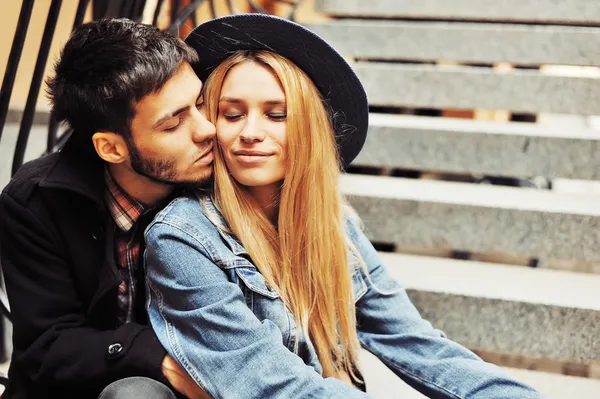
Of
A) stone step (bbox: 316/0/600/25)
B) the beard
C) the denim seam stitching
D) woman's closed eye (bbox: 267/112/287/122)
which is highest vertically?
stone step (bbox: 316/0/600/25)

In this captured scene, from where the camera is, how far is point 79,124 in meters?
1.35

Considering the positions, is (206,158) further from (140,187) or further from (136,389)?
(136,389)

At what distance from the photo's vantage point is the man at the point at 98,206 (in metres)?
1.27

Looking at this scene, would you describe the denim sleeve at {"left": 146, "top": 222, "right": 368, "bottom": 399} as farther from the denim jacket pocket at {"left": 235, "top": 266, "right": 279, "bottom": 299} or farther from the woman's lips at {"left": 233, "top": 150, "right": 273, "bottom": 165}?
the woman's lips at {"left": 233, "top": 150, "right": 273, "bottom": 165}

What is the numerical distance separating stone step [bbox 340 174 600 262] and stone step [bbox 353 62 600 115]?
0.35m

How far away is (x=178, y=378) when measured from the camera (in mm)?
1279

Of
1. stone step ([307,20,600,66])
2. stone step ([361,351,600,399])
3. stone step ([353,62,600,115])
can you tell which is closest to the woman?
stone step ([361,351,600,399])

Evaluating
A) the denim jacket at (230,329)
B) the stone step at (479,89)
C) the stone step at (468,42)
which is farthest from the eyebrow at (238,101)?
the stone step at (468,42)

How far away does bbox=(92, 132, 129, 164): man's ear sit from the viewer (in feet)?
4.39

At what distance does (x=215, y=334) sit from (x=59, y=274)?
1.29 feet

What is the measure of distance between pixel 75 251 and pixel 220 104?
45cm

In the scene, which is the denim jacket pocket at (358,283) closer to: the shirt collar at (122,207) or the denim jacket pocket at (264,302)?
the denim jacket pocket at (264,302)

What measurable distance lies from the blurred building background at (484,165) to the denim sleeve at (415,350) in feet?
1.10

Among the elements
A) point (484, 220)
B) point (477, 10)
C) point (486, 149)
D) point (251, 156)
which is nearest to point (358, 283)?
point (251, 156)
